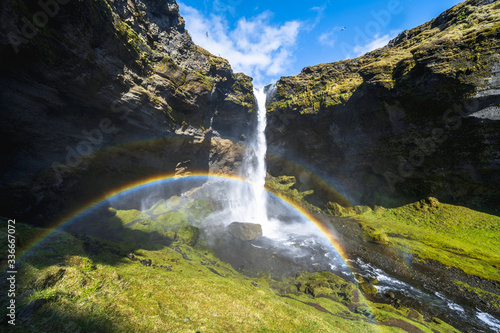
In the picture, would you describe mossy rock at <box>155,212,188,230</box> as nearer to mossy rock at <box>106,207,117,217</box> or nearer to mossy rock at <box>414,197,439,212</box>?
mossy rock at <box>106,207,117,217</box>

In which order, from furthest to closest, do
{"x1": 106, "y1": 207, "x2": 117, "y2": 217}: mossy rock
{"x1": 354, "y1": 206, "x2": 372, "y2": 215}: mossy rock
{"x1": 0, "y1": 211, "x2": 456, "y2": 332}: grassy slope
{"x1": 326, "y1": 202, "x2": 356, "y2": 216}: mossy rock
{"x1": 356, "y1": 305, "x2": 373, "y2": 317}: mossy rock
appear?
1. {"x1": 326, "y1": 202, "x2": 356, "y2": 216}: mossy rock
2. {"x1": 354, "y1": 206, "x2": 372, "y2": 215}: mossy rock
3. {"x1": 106, "y1": 207, "x2": 117, "y2": 217}: mossy rock
4. {"x1": 356, "y1": 305, "x2": 373, "y2": 317}: mossy rock
5. {"x1": 0, "y1": 211, "x2": 456, "y2": 332}: grassy slope

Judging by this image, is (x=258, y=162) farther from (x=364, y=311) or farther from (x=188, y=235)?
(x=364, y=311)

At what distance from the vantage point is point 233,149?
3616 centimetres

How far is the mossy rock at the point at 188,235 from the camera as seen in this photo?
65.0ft

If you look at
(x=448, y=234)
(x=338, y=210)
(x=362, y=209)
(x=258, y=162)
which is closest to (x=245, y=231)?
(x=338, y=210)

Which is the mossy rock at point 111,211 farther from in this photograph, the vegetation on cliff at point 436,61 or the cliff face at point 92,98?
the vegetation on cliff at point 436,61

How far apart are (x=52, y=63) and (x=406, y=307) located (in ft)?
105

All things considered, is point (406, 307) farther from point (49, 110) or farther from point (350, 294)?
point (49, 110)

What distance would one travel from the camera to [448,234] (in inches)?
807

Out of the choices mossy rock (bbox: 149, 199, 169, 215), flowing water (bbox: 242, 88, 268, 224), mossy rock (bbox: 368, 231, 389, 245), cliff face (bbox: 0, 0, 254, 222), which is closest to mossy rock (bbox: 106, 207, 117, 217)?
cliff face (bbox: 0, 0, 254, 222)

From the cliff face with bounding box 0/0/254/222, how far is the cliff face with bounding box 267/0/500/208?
64.1ft

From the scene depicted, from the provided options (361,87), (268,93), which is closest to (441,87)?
(361,87)

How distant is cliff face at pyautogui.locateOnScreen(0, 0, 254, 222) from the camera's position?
1230 centimetres

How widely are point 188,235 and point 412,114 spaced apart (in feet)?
102
